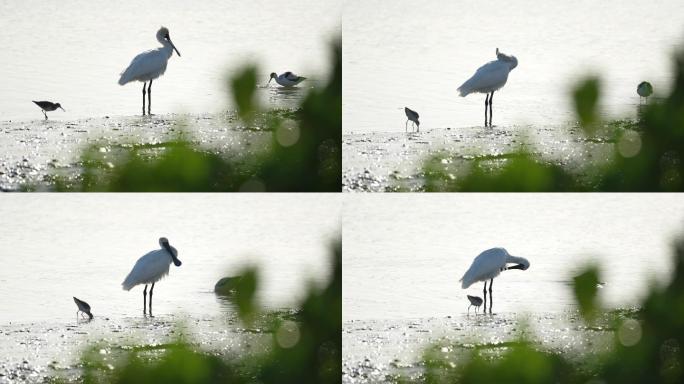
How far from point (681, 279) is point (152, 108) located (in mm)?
2153

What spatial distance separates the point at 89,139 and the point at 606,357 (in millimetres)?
2168

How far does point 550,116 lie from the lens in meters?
4.71

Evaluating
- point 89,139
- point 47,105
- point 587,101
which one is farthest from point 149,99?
point 587,101

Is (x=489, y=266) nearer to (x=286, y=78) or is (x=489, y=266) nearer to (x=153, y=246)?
(x=286, y=78)

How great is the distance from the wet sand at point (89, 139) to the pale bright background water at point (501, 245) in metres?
0.49

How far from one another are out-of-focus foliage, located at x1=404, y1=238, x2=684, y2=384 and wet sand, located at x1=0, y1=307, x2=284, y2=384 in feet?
2.61

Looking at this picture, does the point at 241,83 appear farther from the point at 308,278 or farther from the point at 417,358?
the point at 417,358

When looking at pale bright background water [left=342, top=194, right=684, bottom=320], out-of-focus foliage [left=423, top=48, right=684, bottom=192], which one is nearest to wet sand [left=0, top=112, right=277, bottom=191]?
pale bright background water [left=342, top=194, right=684, bottom=320]

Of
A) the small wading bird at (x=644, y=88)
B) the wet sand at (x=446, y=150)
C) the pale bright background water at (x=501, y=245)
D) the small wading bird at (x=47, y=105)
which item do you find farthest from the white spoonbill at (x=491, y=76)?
the small wading bird at (x=47, y=105)

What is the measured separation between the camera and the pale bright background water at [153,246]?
14.9ft

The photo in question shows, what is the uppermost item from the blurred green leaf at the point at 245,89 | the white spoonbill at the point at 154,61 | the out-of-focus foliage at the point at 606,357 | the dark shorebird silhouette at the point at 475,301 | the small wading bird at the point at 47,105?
the white spoonbill at the point at 154,61

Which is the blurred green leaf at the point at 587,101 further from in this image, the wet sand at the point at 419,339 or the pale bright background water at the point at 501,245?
the wet sand at the point at 419,339

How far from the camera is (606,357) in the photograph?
187 inches

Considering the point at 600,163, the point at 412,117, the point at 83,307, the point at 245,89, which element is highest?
the point at 245,89
